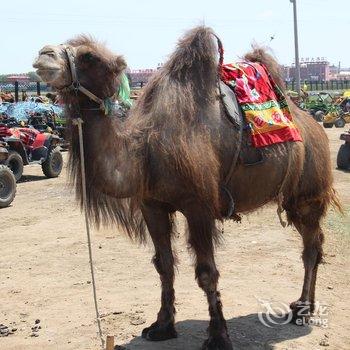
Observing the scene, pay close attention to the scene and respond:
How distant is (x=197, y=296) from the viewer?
5332 millimetres

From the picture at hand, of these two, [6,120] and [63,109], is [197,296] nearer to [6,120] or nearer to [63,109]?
[63,109]

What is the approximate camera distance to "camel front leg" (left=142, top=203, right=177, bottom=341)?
4207 mm

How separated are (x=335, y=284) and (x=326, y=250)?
1191 mm

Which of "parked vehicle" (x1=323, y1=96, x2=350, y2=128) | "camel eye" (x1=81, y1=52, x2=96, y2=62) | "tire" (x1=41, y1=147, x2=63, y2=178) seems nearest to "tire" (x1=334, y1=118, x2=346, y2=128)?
"parked vehicle" (x1=323, y1=96, x2=350, y2=128)

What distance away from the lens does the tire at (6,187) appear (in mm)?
10461

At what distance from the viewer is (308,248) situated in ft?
16.1

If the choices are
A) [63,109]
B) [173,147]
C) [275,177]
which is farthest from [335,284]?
[63,109]

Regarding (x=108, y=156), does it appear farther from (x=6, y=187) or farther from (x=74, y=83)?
(x=6, y=187)

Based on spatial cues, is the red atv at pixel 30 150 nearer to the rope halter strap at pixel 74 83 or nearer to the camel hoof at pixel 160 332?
the camel hoof at pixel 160 332

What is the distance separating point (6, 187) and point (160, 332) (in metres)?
6.90

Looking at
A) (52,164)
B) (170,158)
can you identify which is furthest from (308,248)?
(52,164)

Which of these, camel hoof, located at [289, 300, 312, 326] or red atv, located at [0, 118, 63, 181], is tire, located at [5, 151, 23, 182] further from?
camel hoof, located at [289, 300, 312, 326]

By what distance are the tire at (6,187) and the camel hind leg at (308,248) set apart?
6.70 meters

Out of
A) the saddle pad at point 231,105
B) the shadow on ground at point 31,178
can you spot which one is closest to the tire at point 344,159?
A: the shadow on ground at point 31,178
